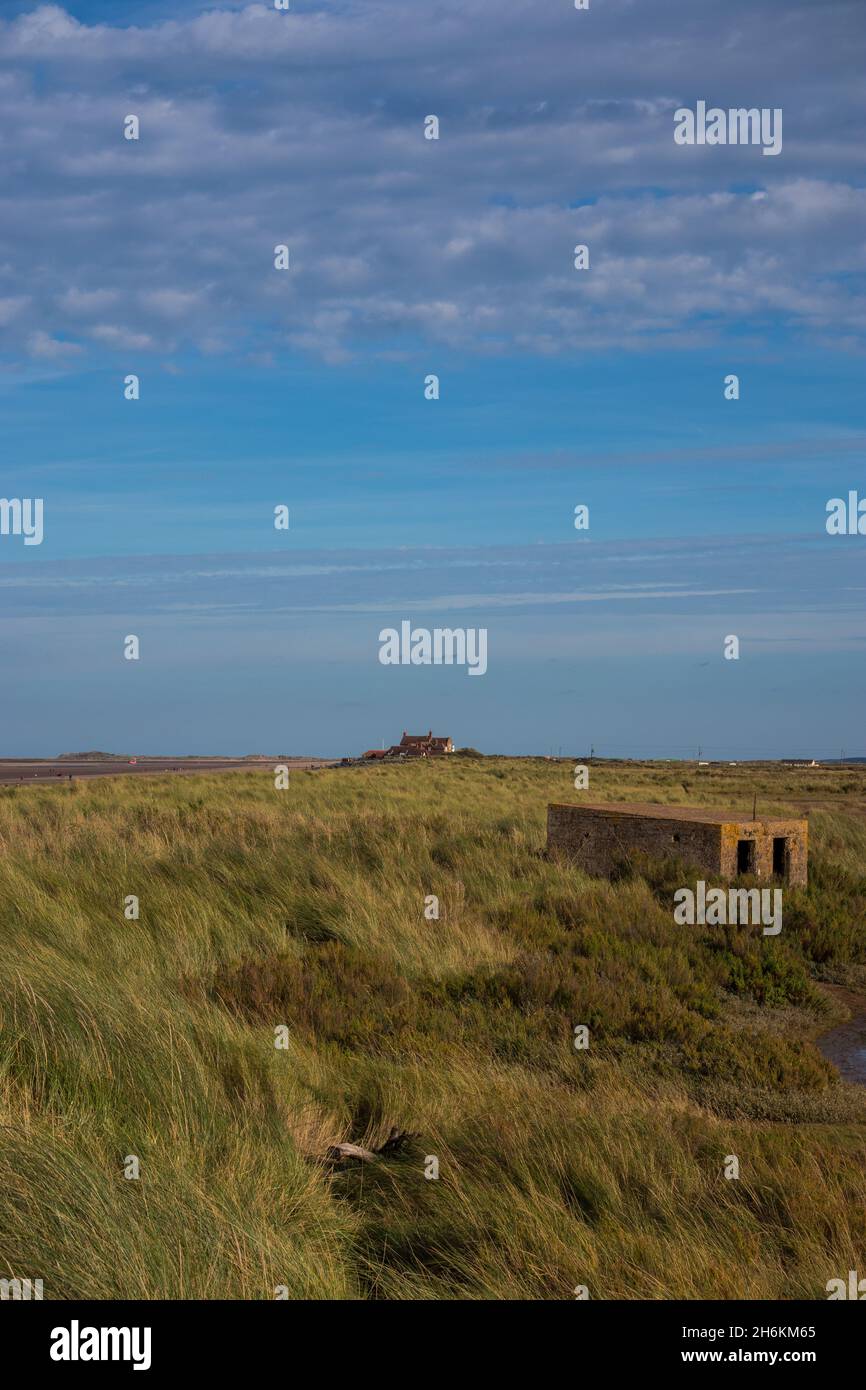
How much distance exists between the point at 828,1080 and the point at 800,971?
323cm

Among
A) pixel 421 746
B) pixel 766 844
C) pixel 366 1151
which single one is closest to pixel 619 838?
pixel 766 844

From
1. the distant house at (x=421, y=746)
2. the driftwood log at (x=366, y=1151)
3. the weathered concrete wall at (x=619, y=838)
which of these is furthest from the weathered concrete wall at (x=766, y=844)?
the distant house at (x=421, y=746)

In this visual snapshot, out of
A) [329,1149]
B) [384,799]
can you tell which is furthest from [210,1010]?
[384,799]

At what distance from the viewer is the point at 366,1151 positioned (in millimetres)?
6281

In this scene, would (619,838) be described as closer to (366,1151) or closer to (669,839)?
(669,839)

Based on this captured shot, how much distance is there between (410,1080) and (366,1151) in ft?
3.44

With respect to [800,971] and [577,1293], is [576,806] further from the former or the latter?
[577,1293]

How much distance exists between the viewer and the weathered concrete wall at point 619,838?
13781 mm

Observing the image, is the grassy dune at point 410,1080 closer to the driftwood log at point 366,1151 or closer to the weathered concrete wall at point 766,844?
the driftwood log at point 366,1151

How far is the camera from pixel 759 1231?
5.21 m

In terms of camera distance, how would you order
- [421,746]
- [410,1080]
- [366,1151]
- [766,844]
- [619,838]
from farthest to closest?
1. [421,746]
2. [619,838]
3. [766,844]
4. [410,1080]
5. [366,1151]

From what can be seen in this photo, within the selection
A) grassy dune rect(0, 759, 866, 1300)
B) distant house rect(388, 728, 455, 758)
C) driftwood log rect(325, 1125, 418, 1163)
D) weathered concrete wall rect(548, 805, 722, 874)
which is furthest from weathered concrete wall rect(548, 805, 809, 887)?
distant house rect(388, 728, 455, 758)

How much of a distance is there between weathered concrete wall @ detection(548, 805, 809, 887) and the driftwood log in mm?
8032

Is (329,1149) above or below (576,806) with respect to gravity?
below
